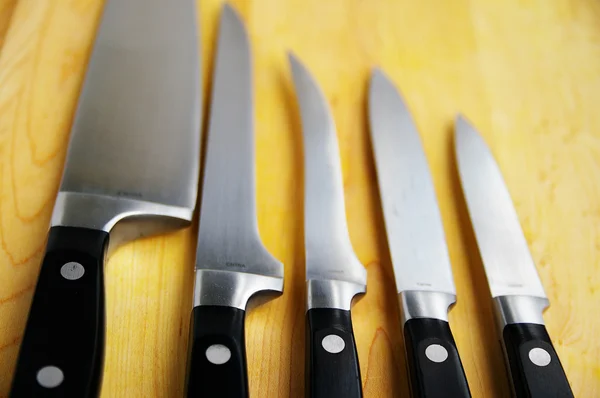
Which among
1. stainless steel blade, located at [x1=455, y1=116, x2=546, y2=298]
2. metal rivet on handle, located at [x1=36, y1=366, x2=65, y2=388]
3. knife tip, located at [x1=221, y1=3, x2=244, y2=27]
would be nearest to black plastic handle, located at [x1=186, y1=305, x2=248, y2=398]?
metal rivet on handle, located at [x1=36, y1=366, x2=65, y2=388]

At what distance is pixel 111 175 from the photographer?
0.62 meters

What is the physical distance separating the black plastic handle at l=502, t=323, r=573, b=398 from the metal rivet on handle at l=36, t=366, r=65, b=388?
45 cm

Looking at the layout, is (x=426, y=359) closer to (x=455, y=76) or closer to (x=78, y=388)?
(x=78, y=388)

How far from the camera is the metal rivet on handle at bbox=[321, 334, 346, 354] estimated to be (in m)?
0.53

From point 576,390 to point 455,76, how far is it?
0.55 meters

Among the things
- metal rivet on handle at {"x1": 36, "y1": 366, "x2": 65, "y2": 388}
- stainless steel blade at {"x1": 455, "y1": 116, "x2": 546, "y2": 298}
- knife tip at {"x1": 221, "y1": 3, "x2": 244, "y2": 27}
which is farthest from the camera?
knife tip at {"x1": 221, "y1": 3, "x2": 244, "y2": 27}

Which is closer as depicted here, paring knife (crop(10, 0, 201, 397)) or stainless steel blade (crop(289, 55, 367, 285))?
paring knife (crop(10, 0, 201, 397))

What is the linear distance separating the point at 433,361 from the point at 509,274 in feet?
0.59

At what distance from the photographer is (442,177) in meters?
0.79

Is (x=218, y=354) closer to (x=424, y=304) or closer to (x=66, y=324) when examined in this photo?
(x=66, y=324)

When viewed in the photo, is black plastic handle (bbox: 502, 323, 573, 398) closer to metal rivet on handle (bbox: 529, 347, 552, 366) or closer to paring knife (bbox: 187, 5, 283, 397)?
metal rivet on handle (bbox: 529, 347, 552, 366)

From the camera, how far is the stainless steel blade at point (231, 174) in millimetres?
602

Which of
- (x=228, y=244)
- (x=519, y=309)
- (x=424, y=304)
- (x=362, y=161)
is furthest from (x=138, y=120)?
(x=519, y=309)

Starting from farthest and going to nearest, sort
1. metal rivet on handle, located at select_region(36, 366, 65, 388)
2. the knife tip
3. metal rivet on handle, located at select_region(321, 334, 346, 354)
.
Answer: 1. the knife tip
2. metal rivet on handle, located at select_region(321, 334, 346, 354)
3. metal rivet on handle, located at select_region(36, 366, 65, 388)
